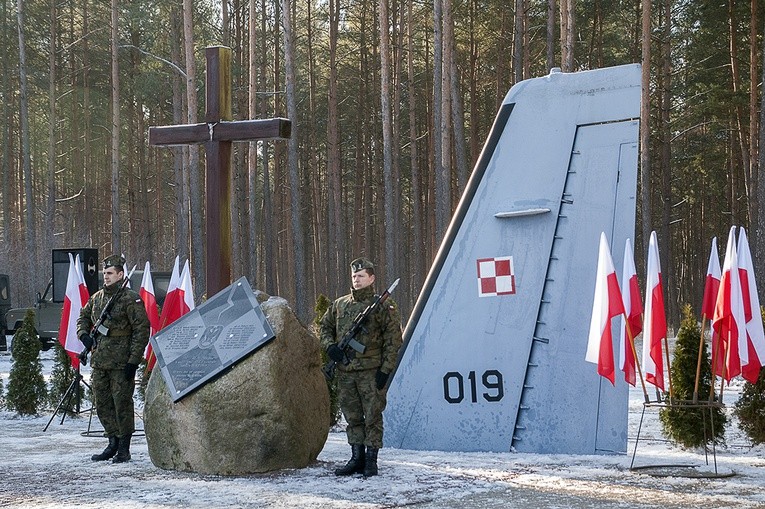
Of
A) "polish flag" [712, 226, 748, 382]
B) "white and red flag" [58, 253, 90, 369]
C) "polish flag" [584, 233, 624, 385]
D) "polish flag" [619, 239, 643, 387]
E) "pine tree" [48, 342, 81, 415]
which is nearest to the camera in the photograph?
"polish flag" [584, 233, 624, 385]

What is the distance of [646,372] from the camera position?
24.3 ft

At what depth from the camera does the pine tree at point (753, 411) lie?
8.71 m

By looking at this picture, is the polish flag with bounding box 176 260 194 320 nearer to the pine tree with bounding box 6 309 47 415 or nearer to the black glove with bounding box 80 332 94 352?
the pine tree with bounding box 6 309 47 415

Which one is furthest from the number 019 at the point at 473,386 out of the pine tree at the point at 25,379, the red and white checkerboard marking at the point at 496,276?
the pine tree at the point at 25,379

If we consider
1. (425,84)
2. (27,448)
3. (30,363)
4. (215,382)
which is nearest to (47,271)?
(425,84)

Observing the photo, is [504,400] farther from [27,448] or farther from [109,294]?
[27,448]

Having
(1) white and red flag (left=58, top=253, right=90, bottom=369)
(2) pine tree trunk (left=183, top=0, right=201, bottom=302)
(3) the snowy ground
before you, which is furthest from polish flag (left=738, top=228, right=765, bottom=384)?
(2) pine tree trunk (left=183, top=0, right=201, bottom=302)

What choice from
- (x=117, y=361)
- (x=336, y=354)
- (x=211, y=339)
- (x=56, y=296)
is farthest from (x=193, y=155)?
(x=336, y=354)

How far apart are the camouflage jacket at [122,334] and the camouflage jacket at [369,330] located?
6.06ft

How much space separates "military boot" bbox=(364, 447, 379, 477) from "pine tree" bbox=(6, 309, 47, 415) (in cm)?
669

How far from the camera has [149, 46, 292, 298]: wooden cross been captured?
8539mm

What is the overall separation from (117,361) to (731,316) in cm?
504

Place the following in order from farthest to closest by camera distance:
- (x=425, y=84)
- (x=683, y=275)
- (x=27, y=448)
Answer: (x=683, y=275) < (x=425, y=84) < (x=27, y=448)

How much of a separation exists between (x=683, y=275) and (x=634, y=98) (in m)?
44.7
